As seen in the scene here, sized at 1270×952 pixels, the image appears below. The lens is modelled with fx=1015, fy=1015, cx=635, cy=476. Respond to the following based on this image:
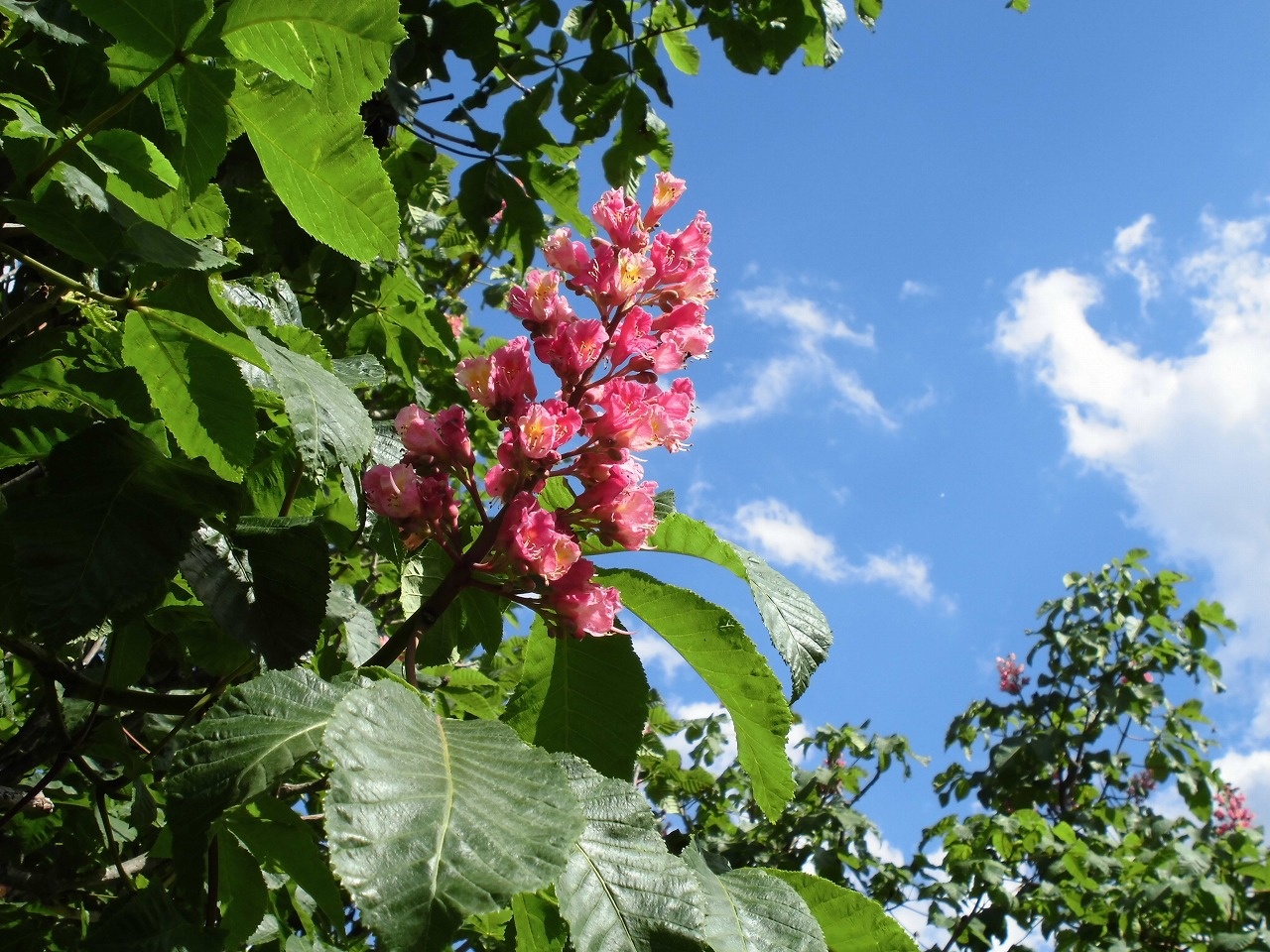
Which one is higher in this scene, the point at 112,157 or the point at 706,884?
the point at 112,157

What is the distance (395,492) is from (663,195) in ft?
2.06

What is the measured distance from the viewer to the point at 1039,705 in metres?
6.15

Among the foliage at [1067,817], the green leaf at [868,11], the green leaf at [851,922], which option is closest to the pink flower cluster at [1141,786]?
the foliage at [1067,817]

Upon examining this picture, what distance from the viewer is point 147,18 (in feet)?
3.23

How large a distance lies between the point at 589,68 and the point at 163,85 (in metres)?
2.10

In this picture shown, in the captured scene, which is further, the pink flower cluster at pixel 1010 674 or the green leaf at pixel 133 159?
the pink flower cluster at pixel 1010 674

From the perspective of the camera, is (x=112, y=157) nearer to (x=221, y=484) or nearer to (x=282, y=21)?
(x=282, y=21)

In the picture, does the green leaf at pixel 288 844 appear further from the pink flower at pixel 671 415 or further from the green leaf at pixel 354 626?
the pink flower at pixel 671 415

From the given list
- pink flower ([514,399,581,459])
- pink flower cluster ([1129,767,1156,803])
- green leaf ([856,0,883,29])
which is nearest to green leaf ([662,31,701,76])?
green leaf ([856,0,883,29])

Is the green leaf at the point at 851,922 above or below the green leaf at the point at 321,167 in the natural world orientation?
below

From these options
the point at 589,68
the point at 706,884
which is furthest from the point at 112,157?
the point at 589,68

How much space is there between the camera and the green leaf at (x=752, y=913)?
103 cm

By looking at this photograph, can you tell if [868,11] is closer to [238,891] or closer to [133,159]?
[133,159]

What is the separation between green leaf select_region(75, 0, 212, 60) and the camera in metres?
0.98
